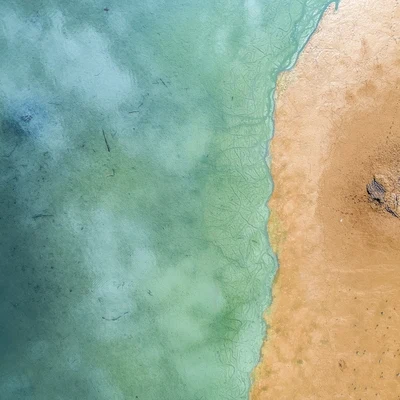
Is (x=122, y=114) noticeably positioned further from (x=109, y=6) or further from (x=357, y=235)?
(x=357, y=235)

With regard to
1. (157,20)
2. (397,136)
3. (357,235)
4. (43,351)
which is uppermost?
(157,20)

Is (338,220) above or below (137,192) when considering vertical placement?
above

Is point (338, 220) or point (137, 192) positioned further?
point (137, 192)

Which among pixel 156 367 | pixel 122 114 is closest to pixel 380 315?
pixel 156 367
